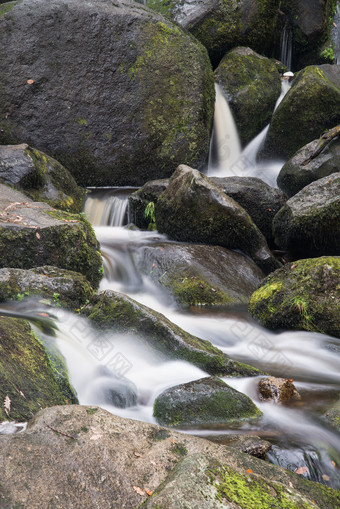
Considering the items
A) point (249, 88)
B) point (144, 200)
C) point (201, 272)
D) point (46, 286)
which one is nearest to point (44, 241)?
point (46, 286)

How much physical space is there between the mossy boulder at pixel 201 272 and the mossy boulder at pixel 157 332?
88.8 inches

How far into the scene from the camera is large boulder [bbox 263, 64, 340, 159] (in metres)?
10.4

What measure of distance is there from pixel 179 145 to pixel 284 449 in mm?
8044

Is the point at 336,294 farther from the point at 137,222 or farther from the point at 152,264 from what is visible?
the point at 137,222

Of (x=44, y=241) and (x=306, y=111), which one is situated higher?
(x=44, y=241)

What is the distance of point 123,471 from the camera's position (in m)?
2.18

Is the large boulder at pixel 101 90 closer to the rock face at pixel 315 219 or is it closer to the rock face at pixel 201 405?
the rock face at pixel 315 219

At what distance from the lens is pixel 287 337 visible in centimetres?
587

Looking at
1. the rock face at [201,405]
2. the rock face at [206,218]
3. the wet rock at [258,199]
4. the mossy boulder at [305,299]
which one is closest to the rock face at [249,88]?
the wet rock at [258,199]

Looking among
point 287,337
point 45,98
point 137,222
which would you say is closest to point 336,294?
point 287,337

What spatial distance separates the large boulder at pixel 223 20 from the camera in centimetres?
1266

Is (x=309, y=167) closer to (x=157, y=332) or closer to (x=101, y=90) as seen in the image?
(x=101, y=90)

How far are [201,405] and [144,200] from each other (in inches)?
220

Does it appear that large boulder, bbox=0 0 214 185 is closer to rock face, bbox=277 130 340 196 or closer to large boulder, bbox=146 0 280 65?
rock face, bbox=277 130 340 196
